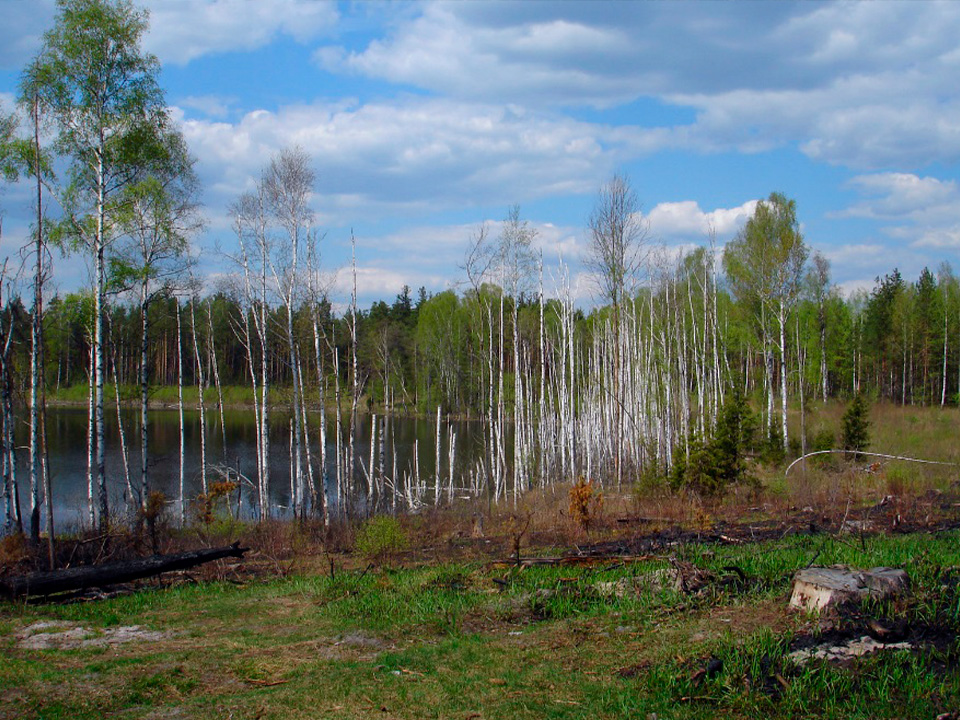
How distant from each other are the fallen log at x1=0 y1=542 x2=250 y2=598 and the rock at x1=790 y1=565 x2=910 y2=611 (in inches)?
269

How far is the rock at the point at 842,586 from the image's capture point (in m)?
5.21

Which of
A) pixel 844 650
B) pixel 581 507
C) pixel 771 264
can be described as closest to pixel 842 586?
pixel 844 650

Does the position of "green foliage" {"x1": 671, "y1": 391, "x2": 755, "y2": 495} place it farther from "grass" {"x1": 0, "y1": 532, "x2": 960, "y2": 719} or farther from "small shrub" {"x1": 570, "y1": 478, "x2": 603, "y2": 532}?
"grass" {"x1": 0, "y1": 532, "x2": 960, "y2": 719}

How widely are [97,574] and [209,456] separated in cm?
2531

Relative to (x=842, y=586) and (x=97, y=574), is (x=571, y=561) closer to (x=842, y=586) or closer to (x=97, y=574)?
(x=842, y=586)

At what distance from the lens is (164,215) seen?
1638cm

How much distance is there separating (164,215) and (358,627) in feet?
41.9

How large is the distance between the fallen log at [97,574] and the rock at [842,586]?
6843 mm

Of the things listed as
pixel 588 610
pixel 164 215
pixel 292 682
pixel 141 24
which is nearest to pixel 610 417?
pixel 164 215

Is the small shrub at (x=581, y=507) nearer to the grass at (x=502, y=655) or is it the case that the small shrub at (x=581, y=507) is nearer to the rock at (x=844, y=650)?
the grass at (x=502, y=655)

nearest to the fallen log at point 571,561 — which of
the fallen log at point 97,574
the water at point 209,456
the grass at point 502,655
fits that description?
the grass at point 502,655

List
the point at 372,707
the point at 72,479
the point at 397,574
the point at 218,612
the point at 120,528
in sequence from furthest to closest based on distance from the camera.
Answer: the point at 72,479 → the point at 120,528 → the point at 397,574 → the point at 218,612 → the point at 372,707

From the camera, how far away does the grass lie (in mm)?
4191

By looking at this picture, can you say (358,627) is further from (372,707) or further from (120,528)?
(120,528)
